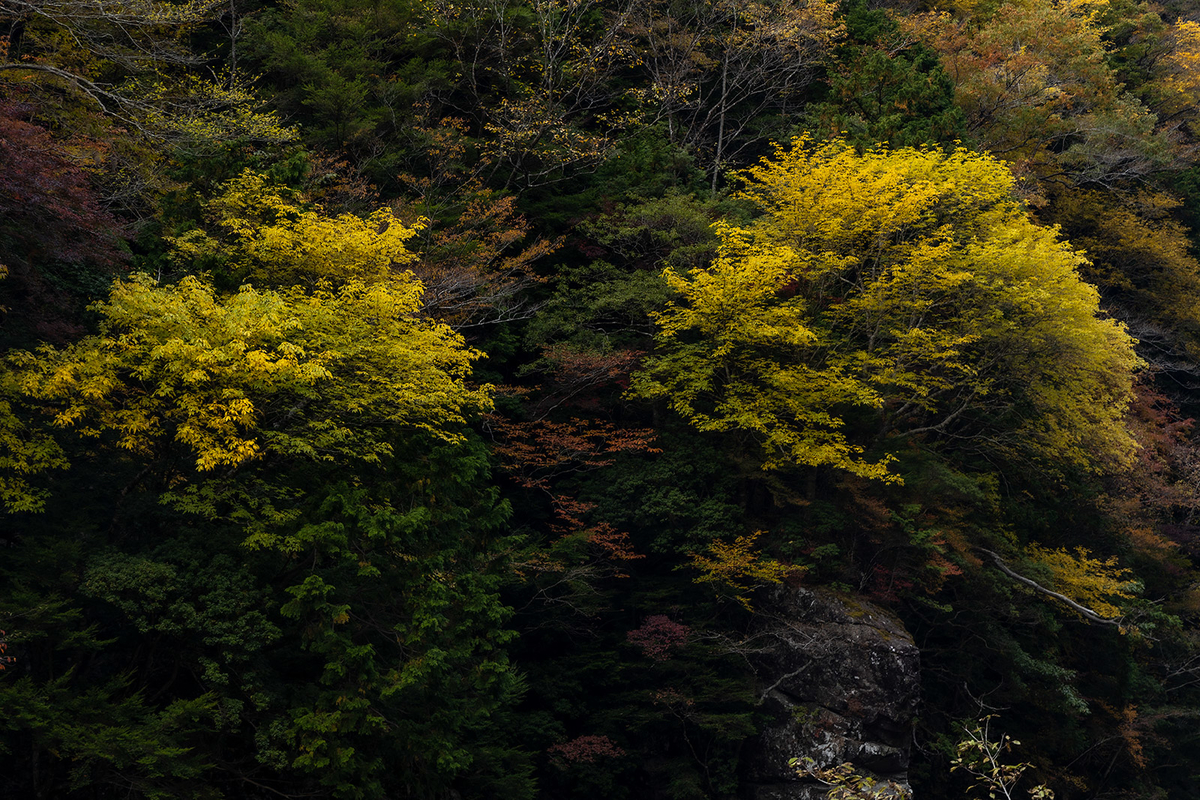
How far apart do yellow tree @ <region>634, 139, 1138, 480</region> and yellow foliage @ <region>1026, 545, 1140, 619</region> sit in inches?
95.0

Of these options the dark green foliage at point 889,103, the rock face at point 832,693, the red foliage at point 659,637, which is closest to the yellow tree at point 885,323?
the dark green foliage at point 889,103

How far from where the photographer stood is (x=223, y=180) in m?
13.8

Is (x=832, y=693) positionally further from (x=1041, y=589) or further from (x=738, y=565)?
(x=1041, y=589)

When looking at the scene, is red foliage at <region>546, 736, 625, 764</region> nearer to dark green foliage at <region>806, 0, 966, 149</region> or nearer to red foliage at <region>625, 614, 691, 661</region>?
red foliage at <region>625, 614, 691, 661</region>

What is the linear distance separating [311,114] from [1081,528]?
2070 centimetres

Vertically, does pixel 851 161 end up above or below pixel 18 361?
above

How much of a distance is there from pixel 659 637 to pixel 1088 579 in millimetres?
9475

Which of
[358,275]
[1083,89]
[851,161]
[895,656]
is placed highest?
[1083,89]

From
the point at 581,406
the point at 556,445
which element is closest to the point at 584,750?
the point at 556,445

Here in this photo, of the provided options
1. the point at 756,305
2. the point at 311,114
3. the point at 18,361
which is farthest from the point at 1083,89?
the point at 18,361

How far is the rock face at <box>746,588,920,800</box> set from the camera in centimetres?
1648

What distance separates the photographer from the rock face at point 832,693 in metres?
16.5

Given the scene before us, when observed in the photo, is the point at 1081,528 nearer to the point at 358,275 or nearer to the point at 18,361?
the point at 358,275

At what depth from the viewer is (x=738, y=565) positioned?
55.2ft
